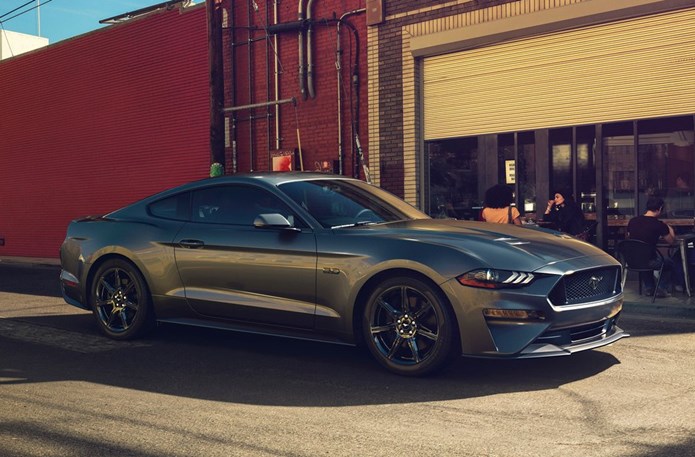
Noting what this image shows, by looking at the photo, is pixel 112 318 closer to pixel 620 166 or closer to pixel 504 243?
pixel 504 243

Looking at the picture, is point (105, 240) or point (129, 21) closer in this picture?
point (105, 240)

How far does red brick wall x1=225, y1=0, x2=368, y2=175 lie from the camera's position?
53.7 ft

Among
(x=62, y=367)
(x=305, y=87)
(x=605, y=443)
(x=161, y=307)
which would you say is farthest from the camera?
(x=305, y=87)

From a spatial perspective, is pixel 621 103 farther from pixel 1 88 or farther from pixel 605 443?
pixel 1 88

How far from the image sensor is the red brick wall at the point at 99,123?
65.2 feet

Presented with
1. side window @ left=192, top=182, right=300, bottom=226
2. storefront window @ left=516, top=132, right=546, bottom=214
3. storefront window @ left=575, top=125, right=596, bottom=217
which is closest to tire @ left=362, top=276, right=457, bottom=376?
side window @ left=192, top=182, right=300, bottom=226

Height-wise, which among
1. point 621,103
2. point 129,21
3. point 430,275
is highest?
point 129,21

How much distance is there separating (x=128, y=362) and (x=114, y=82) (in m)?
16.5

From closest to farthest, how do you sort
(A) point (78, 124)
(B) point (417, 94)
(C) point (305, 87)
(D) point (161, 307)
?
(D) point (161, 307)
(B) point (417, 94)
(C) point (305, 87)
(A) point (78, 124)

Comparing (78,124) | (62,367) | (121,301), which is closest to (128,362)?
(62,367)

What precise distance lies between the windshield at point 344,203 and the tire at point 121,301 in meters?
1.67

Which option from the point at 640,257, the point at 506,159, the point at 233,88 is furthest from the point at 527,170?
the point at 233,88

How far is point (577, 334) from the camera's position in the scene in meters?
5.71

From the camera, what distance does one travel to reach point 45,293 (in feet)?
40.4
